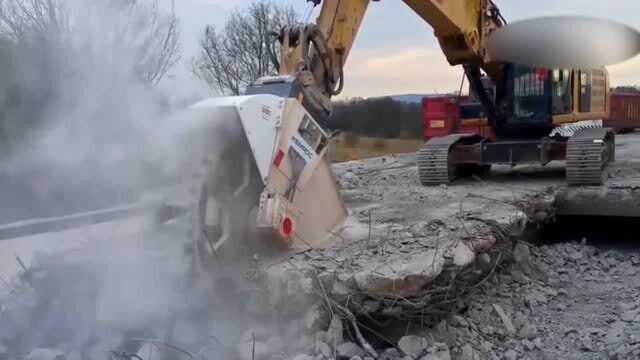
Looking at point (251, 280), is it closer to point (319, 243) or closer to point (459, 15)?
point (319, 243)

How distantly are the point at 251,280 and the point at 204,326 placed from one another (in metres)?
0.40

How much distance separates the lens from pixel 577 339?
16.2 ft

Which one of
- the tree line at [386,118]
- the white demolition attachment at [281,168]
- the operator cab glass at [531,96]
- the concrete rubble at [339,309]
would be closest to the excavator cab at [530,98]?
the operator cab glass at [531,96]

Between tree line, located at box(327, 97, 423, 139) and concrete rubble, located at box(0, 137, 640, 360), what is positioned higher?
tree line, located at box(327, 97, 423, 139)

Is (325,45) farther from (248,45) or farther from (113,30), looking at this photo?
(248,45)

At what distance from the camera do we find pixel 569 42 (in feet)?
22.0

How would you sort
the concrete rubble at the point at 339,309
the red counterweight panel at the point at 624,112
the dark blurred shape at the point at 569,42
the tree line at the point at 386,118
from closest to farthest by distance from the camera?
1. the concrete rubble at the point at 339,309
2. the dark blurred shape at the point at 569,42
3. the red counterweight panel at the point at 624,112
4. the tree line at the point at 386,118

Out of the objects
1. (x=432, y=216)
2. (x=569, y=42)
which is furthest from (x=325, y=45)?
(x=569, y=42)

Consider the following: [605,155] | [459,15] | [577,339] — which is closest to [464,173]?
[605,155]

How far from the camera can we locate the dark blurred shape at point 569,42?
6234 millimetres

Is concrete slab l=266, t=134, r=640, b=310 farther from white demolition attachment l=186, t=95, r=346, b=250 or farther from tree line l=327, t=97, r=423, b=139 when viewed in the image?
tree line l=327, t=97, r=423, b=139

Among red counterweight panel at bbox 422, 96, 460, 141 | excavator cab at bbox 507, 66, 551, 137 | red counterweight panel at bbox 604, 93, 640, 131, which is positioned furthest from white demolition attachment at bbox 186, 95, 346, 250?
red counterweight panel at bbox 604, 93, 640, 131

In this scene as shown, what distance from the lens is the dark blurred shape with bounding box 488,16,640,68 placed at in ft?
20.5

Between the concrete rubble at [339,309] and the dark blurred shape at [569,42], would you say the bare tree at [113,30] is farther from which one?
the dark blurred shape at [569,42]
